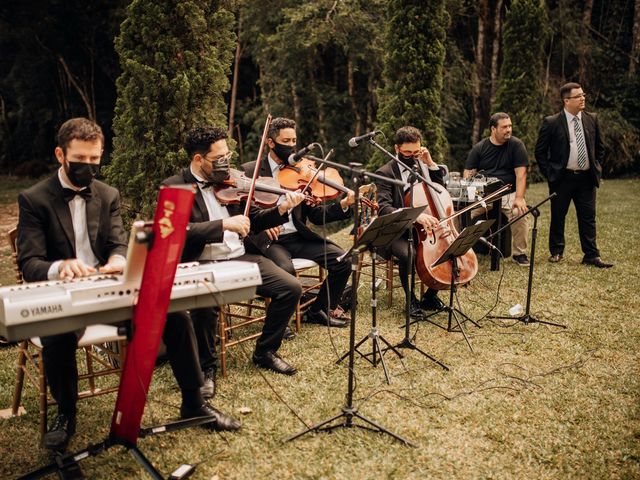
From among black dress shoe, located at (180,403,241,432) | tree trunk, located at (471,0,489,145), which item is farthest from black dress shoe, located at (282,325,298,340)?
tree trunk, located at (471,0,489,145)

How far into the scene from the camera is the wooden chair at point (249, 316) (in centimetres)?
390

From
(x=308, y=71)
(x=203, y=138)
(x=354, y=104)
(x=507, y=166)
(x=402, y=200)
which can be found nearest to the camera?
(x=203, y=138)

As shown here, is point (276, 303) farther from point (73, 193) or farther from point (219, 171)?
point (73, 193)

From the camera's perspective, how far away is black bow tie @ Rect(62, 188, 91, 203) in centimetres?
303

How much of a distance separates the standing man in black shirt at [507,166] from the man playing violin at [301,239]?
259cm

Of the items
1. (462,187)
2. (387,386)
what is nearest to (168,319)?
(387,386)

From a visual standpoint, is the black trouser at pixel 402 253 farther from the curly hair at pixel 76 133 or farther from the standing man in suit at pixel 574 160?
the curly hair at pixel 76 133

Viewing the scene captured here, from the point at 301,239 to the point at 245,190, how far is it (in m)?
1.09

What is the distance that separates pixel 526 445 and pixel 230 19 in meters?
5.03

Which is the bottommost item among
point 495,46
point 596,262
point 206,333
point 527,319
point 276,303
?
point 527,319

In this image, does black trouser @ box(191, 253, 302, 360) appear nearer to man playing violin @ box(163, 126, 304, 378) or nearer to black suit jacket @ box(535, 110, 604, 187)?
man playing violin @ box(163, 126, 304, 378)

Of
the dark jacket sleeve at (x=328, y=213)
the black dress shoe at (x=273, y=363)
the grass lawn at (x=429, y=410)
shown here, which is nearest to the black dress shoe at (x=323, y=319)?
the grass lawn at (x=429, y=410)

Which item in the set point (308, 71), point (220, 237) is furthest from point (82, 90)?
point (220, 237)

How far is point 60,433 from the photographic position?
2924mm
